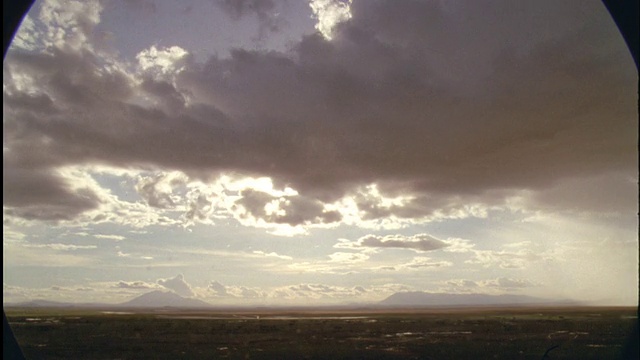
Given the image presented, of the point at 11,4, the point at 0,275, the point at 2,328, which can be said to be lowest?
the point at 2,328

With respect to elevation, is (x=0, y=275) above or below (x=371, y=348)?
above

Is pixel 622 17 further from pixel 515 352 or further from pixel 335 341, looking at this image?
pixel 335 341

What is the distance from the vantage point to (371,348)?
26.6 meters

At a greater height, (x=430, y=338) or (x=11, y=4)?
(x=11, y=4)

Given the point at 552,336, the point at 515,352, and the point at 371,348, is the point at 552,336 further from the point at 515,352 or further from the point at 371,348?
the point at 371,348

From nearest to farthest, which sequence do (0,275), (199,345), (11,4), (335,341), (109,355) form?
1. (0,275)
2. (11,4)
3. (109,355)
4. (199,345)
5. (335,341)

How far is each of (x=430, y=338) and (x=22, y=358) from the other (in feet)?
104

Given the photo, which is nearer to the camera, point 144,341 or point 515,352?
point 515,352

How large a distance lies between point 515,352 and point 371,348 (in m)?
7.77

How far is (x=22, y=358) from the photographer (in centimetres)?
392

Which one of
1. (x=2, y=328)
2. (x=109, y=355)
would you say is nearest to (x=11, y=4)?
(x=2, y=328)

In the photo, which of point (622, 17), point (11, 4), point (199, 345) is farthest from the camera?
point (199, 345)

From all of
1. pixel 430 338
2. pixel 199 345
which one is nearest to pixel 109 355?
pixel 199 345

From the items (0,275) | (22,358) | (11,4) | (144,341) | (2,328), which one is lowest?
(144,341)
